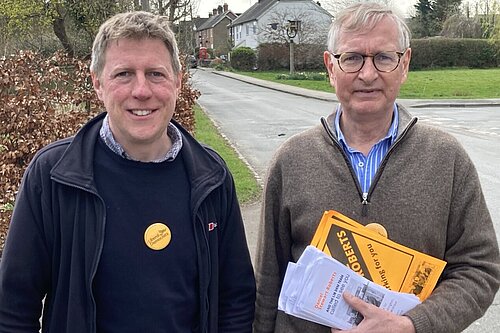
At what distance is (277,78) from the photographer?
3988 cm

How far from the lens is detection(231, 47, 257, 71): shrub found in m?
50.6

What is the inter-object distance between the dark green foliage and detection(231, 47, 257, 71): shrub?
13.8 meters

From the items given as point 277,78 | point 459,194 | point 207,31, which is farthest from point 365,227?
point 207,31

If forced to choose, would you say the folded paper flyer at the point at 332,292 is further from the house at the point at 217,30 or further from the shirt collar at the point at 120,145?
the house at the point at 217,30

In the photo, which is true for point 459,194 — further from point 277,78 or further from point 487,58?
point 487,58

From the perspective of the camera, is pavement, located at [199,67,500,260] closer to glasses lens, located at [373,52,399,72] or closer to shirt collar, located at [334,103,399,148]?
shirt collar, located at [334,103,399,148]

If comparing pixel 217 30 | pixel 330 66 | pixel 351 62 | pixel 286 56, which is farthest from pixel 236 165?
pixel 217 30

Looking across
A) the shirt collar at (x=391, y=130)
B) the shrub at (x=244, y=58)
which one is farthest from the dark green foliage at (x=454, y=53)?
the shirt collar at (x=391, y=130)

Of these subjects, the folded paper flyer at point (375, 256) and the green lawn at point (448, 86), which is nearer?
the folded paper flyer at point (375, 256)

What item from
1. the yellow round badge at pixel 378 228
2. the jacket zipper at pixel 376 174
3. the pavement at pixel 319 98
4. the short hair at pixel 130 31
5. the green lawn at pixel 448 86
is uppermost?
the short hair at pixel 130 31

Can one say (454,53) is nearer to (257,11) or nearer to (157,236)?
(257,11)

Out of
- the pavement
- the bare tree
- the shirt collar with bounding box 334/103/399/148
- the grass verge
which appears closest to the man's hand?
the shirt collar with bounding box 334/103/399/148

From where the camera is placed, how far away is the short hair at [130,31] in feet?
6.45

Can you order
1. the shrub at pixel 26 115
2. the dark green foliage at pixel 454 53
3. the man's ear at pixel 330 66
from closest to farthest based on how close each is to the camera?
the man's ear at pixel 330 66 < the shrub at pixel 26 115 < the dark green foliage at pixel 454 53
